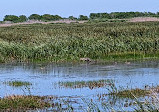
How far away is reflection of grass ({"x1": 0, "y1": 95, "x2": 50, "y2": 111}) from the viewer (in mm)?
16594

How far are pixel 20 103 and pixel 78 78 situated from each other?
27.7 feet

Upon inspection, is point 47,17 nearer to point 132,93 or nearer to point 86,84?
point 86,84

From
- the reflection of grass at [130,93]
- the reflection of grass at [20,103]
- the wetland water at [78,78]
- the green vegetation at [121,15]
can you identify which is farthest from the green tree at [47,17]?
the reflection of grass at [20,103]

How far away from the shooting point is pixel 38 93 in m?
20.3

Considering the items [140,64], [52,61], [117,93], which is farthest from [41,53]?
[117,93]

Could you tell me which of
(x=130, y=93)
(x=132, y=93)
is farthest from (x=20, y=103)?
(x=132, y=93)

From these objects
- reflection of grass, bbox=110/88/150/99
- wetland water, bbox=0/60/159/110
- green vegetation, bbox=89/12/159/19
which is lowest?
wetland water, bbox=0/60/159/110

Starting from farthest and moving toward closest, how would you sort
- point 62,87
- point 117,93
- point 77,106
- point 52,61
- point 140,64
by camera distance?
1. point 52,61
2. point 140,64
3. point 62,87
4. point 117,93
5. point 77,106

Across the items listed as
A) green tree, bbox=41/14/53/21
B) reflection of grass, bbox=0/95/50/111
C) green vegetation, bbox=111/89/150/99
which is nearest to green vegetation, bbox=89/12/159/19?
green tree, bbox=41/14/53/21

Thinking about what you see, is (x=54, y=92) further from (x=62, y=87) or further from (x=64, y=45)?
(x=64, y=45)

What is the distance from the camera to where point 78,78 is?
2503 cm

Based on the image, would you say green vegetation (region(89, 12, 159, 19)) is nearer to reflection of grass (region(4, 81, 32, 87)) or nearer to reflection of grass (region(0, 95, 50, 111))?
reflection of grass (region(4, 81, 32, 87))

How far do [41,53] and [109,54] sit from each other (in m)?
4.62

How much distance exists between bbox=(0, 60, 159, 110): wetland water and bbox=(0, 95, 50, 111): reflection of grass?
3.97ft
